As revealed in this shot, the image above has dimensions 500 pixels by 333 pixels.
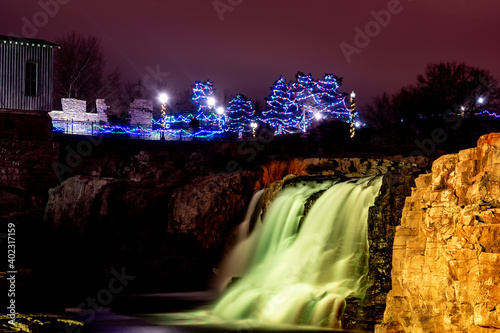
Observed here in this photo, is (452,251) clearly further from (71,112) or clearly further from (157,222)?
(71,112)

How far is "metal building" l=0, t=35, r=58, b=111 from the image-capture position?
28141 millimetres

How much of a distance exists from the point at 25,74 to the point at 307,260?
59.4 ft

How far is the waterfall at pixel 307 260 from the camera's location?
14.2 meters

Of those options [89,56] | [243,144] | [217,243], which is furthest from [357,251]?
[89,56]

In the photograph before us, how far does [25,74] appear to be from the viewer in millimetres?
28672

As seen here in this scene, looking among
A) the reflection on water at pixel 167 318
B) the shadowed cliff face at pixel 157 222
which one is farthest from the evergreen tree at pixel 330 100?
the reflection on water at pixel 167 318

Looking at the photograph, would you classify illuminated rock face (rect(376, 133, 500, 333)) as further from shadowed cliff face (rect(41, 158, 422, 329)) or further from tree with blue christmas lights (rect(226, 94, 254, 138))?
tree with blue christmas lights (rect(226, 94, 254, 138))

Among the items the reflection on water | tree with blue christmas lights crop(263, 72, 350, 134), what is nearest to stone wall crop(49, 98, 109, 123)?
the reflection on water

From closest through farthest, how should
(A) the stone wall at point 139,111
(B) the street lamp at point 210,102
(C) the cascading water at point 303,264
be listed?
(C) the cascading water at point 303,264
(A) the stone wall at point 139,111
(B) the street lamp at point 210,102

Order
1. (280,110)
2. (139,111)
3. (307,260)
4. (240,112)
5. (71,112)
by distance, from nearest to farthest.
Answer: (307,260)
(71,112)
(139,111)
(280,110)
(240,112)

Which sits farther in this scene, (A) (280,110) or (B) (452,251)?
(A) (280,110)

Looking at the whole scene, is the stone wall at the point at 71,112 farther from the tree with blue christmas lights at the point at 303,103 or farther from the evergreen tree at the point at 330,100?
the evergreen tree at the point at 330,100

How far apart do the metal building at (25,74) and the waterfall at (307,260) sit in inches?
547

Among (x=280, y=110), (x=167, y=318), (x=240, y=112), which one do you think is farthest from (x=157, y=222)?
(x=240, y=112)
